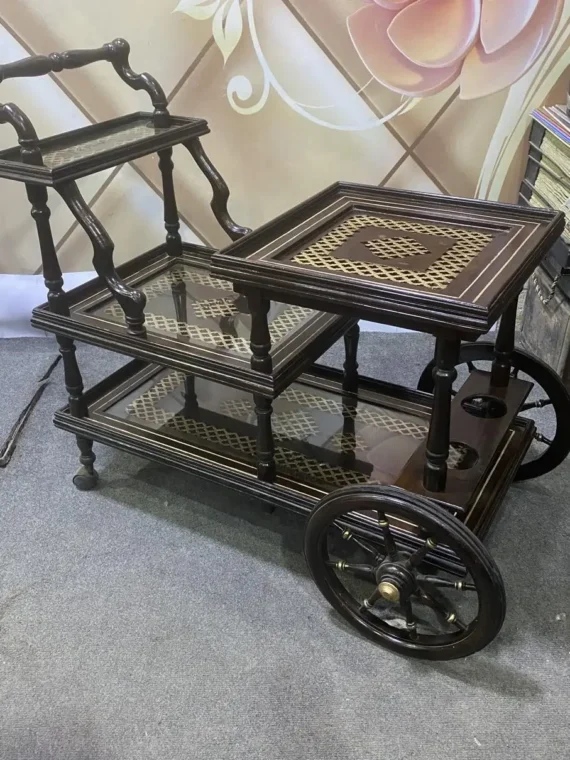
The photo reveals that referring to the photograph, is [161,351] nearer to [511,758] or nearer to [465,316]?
[465,316]

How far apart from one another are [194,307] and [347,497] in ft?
1.72

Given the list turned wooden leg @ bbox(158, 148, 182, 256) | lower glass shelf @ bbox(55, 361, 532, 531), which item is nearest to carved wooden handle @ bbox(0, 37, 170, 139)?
turned wooden leg @ bbox(158, 148, 182, 256)

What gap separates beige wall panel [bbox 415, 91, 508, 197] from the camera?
5.67ft

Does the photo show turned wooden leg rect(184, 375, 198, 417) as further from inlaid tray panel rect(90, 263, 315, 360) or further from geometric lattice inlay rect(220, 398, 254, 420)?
inlaid tray panel rect(90, 263, 315, 360)

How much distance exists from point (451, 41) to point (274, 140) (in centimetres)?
46

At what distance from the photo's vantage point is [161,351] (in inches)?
46.8

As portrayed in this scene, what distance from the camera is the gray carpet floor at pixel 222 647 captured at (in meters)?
1.00

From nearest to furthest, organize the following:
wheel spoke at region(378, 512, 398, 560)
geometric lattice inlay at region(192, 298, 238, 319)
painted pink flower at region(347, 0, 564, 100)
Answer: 1. wheel spoke at region(378, 512, 398, 560)
2. geometric lattice inlay at region(192, 298, 238, 319)
3. painted pink flower at region(347, 0, 564, 100)

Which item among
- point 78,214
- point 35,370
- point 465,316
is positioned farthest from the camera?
point 35,370

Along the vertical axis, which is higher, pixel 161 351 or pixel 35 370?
pixel 161 351

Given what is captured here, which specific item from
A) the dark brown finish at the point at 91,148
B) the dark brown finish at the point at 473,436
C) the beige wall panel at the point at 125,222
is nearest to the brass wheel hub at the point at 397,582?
the dark brown finish at the point at 473,436

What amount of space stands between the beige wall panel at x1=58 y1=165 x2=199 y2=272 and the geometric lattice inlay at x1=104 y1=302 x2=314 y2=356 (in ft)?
2.12

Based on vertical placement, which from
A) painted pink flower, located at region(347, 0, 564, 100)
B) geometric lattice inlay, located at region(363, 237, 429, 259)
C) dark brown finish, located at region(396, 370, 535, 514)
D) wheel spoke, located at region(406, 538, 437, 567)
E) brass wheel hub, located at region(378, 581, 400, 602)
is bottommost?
brass wheel hub, located at region(378, 581, 400, 602)

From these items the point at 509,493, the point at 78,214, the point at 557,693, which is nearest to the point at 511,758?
the point at 557,693
